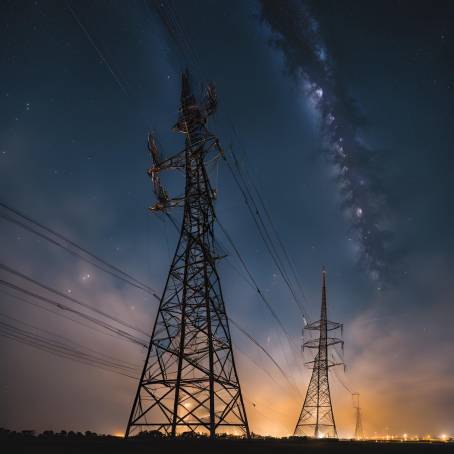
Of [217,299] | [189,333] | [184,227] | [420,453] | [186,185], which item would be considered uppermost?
[186,185]

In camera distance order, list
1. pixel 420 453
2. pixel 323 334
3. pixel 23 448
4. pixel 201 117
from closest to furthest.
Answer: pixel 23 448
pixel 420 453
pixel 201 117
pixel 323 334

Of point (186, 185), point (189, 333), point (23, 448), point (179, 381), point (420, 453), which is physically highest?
point (186, 185)

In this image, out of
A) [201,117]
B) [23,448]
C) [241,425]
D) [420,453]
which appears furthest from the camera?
[201,117]

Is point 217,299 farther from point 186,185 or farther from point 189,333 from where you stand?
point 186,185

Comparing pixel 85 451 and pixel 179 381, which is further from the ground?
pixel 179 381

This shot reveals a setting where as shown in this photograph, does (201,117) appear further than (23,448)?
Yes

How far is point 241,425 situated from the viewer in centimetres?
1733

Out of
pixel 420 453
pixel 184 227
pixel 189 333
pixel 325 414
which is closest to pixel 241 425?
pixel 189 333

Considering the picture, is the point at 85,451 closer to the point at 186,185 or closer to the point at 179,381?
the point at 179,381

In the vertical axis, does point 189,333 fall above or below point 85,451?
above

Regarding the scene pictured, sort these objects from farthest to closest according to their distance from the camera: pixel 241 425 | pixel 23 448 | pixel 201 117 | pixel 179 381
Result: pixel 201 117 < pixel 241 425 < pixel 179 381 < pixel 23 448

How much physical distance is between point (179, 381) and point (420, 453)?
10074 mm

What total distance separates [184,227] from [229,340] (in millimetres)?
6330

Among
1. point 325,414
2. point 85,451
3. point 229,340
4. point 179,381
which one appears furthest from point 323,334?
point 85,451
